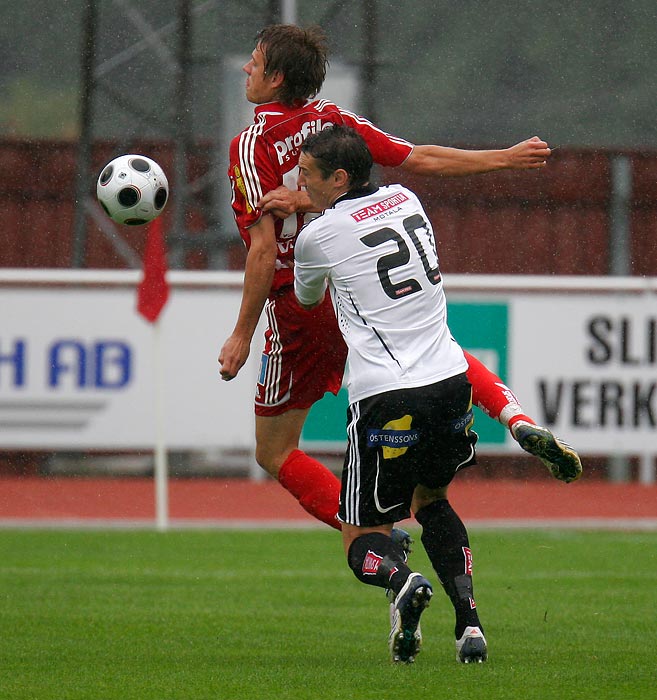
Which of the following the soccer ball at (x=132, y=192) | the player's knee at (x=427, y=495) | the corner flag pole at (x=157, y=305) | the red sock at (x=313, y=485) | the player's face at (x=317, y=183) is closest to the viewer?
the player's face at (x=317, y=183)

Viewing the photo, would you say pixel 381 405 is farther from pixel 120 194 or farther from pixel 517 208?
pixel 517 208

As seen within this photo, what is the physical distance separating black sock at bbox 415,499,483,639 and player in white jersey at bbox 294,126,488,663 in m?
0.21

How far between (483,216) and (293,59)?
10374 millimetres

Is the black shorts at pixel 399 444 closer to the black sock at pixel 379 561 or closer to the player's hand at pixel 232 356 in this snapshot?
the black sock at pixel 379 561

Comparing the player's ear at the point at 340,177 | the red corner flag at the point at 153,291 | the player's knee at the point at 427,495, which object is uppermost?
the player's ear at the point at 340,177

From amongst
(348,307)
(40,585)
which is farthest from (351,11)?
(348,307)

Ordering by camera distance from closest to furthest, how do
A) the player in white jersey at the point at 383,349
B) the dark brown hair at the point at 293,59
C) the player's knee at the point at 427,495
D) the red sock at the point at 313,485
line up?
the player in white jersey at the point at 383,349
the player's knee at the point at 427,495
the dark brown hair at the point at 293,59
the red sock at the point at 313,485

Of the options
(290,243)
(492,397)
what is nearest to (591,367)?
(290,243)

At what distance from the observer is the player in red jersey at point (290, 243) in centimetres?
457

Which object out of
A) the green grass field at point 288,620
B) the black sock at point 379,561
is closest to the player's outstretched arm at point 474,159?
the black sock at point 379,561

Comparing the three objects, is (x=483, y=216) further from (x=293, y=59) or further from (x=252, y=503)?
(x=293, y=59)

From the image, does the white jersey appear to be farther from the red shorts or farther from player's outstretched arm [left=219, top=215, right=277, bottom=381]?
the red shorts

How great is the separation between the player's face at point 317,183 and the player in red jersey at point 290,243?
385 mm

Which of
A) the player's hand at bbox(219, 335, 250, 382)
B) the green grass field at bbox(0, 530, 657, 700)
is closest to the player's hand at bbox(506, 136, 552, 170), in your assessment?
the player's hand at bbox(219, 335, 250, 382)
